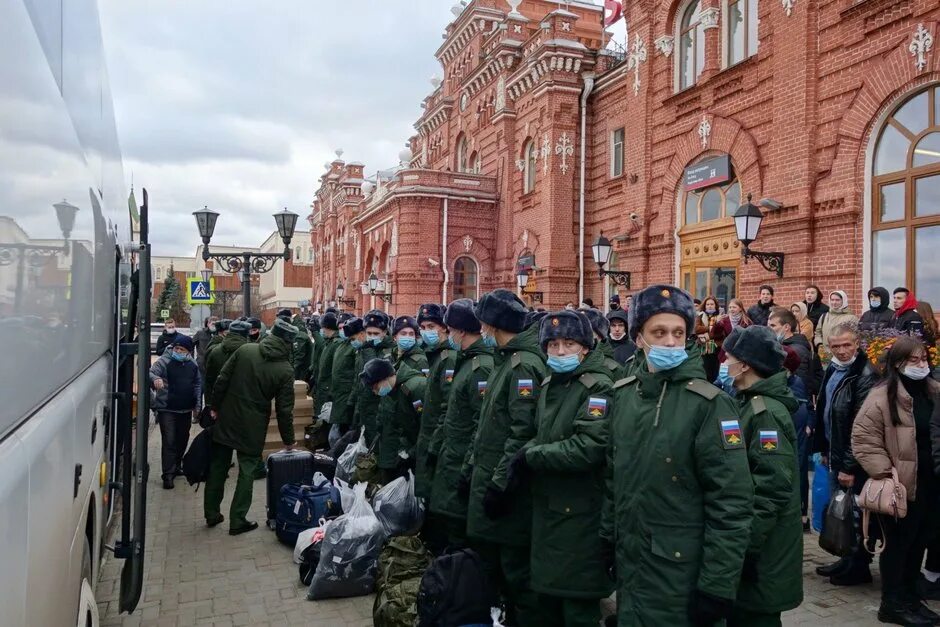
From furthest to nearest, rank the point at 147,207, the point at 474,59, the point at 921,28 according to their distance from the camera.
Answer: the point at 474,59, the point at 921,28, the point at 147,207

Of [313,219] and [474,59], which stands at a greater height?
[474,59]

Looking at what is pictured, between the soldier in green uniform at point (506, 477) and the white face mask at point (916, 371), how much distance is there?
8.29 ft

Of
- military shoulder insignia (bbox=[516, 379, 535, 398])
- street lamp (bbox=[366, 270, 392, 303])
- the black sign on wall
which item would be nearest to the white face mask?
military shoulder insignia (bbox=[516, 379, 535, 398])

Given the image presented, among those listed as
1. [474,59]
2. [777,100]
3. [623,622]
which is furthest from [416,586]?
[474,59]

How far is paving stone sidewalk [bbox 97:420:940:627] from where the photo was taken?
4.84 m

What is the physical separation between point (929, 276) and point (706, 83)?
631cm

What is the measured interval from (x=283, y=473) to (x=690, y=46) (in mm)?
13101

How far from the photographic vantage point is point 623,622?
312cm

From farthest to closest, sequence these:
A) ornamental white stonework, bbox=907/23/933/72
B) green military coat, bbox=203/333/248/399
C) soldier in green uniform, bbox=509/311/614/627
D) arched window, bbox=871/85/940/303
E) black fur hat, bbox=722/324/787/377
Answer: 1. arched window, bbox=871/85/940/303
2. ornamental white stonework, bbox=907/23/933/72
3. green military coat, bbox=203/333/248/399
4. black fur hat, bbox=722/324/787/377
5. soldier in green uniform, bbox=509/311/614/627

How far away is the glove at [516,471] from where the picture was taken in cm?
389

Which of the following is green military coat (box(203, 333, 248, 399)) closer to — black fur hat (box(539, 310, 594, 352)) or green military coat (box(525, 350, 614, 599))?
black fur hat (box(539, 310, 594, 352))

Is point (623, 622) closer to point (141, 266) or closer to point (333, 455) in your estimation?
point (141, 266)

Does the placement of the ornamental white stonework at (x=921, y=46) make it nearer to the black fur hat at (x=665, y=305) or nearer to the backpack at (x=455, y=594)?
the black fur hat at (x=665, y=305)

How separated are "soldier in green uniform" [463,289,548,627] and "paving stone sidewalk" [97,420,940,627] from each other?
1.15 metres
